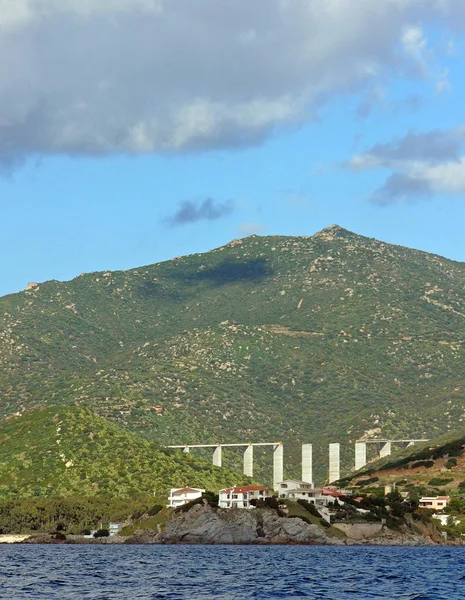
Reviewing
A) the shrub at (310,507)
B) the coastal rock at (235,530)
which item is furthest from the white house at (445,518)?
the coastal rock at (235,530)

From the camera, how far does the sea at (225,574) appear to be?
8194 centimetres

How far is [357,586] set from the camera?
8912 cm

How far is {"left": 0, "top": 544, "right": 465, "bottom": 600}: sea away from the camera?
81.9 meters

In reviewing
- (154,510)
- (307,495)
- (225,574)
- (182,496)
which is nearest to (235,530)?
(182,496)

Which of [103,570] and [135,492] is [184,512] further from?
[103,570]

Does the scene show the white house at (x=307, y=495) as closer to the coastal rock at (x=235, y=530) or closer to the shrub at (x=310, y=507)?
the shrub at (x=310, y=507)

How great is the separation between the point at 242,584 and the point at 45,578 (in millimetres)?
14447

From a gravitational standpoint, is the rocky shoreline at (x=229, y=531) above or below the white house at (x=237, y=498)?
below

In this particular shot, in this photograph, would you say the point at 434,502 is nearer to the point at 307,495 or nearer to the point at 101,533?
the point at 307,495

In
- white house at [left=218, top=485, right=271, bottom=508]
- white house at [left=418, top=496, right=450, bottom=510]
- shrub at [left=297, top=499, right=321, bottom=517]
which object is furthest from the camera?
white house at [left=418, top=496, right=450, bottom=510]

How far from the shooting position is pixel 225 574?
322 ft

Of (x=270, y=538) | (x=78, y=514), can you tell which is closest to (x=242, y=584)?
(x=270, y=538)

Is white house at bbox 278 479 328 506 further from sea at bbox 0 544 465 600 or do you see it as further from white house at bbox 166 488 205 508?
sea at bbox 0 544 465 600

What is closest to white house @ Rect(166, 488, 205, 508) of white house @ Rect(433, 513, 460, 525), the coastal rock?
the coastal rock
